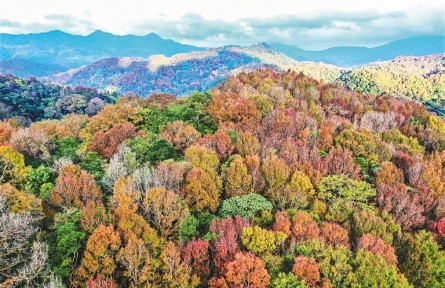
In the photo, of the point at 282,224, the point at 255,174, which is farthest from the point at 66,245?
the point at 255,174

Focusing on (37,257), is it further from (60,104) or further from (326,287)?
(60,104)

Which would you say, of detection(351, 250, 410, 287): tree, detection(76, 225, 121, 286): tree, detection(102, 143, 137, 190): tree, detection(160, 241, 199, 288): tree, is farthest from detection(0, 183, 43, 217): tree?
detection(351, 250, 410, 287): tree

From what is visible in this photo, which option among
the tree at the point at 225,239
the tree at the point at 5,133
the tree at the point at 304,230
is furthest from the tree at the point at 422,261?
the tree at the point at 5,133

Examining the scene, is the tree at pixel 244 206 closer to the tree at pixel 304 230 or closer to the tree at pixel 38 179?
the tree at pixel 304 230

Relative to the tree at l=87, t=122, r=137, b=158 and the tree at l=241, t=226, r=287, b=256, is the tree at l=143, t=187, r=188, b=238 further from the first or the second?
the tree at l=87, t=122, r=137, b=158

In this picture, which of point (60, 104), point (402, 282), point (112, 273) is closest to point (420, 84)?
point (60, 104)

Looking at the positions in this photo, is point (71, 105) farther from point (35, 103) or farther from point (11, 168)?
point (11, 168)

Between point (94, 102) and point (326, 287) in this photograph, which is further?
point (94, 102)
